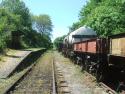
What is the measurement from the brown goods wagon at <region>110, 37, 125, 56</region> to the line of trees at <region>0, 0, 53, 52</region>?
24.5 m

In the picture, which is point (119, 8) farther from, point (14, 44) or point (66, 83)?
point (66, 83)

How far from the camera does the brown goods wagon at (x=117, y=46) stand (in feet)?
44.0

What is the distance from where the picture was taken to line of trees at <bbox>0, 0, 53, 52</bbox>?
2200 inches

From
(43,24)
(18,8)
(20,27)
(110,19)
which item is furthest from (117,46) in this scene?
(43,24)

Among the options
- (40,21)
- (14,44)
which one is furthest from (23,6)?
(14,44)

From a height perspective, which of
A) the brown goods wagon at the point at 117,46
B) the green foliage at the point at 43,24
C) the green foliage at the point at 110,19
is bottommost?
the brown goods wagon at the point at 117,46

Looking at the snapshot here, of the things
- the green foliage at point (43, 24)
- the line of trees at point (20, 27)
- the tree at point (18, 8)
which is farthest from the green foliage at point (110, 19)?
the green foliage at point (43, 24)

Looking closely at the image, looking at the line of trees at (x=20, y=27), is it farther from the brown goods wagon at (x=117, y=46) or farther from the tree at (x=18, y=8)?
the brown goods wagon at (x=117, y=46)

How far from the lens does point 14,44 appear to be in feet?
189

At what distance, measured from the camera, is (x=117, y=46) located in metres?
14.2

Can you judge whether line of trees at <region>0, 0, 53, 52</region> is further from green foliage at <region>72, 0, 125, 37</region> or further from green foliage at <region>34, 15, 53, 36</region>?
green foliage at <region>72, 0, 125, 37</region>

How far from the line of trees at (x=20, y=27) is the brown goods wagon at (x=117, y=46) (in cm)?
2448

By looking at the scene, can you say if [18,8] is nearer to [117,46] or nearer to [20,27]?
[20,27]

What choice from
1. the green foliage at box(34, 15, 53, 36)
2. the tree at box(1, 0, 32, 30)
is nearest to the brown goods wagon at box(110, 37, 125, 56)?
the tree at box(1, 0, 32, 30)
